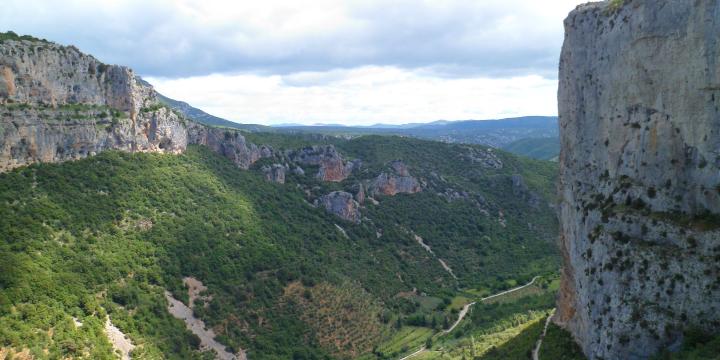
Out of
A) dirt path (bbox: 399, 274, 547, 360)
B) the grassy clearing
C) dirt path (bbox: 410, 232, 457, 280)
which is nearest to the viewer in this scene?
dirt path (bbox: 399, 274, 547, 360)

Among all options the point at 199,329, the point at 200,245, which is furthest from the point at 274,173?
the point at 199,329

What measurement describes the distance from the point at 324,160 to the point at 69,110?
59.7 meters

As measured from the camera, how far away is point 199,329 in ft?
215

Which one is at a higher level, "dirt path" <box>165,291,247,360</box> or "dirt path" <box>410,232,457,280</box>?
"dirt path" <box>165,291,247,360</box>

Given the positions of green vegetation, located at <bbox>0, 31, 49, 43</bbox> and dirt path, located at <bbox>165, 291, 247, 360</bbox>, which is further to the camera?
green vegetation, located at <bbox>0, 31, 49, 43</bbox>

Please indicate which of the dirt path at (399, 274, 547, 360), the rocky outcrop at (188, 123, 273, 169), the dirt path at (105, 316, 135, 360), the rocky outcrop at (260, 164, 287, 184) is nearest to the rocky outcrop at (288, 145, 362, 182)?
the rocky outcrop at (260, 164, 287, 184)

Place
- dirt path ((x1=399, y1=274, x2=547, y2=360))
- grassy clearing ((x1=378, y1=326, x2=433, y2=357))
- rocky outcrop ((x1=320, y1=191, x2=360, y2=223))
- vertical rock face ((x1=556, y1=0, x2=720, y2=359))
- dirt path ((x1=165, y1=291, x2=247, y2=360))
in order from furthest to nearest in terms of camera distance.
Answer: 1. rocky outcrop ((x1=320, y1=191, x2=360, y2=223))
2. grassy clearing ((x1=378, y1=326, x2=433, y2=357))
3. dirt path ((x1=399, y1=274, x2=547, y2=360))
4. dirt path ((x1=165, y1=291, x2=247, y2=360))
5. vertical rock face ((x1=556, y1=0, x2=720, y2=359))

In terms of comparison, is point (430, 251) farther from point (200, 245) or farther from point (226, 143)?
point (200, 245)

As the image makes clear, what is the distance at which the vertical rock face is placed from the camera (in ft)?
104

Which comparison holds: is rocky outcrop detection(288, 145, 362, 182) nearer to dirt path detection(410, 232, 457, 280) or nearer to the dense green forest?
the dense green forest

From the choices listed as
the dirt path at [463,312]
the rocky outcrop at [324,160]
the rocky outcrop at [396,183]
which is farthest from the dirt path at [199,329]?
the rocky outcrop at [396,183]

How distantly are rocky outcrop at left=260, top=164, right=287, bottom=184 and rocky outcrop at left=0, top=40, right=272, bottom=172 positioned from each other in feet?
66.5

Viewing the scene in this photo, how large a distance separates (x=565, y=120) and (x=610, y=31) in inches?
359

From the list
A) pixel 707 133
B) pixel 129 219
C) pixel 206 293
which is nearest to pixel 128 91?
pixel 129 219
